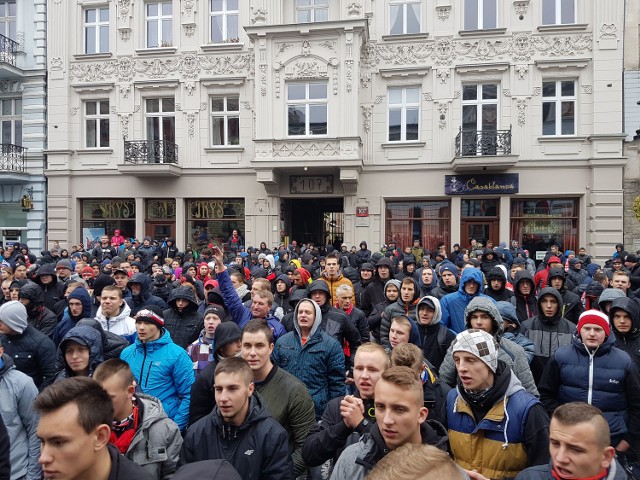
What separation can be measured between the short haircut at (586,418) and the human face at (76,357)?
11.3ft

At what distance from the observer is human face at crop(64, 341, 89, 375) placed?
148 inches

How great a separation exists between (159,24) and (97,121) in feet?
15.9

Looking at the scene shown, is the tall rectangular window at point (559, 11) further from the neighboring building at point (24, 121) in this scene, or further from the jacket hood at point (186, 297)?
the neighboring building at point (24, 121)

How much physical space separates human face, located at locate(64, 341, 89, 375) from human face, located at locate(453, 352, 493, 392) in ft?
9.70

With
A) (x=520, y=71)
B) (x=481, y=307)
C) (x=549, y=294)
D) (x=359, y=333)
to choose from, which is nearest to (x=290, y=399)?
(x=481, y=307)

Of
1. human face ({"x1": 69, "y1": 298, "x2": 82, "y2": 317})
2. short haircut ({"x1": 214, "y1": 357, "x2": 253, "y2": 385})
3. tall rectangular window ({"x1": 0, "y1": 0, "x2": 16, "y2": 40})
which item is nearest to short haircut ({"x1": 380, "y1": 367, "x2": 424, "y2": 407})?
short haircut ({"x1": 214, "y1": 357, "x2": 253, "y2": 385})

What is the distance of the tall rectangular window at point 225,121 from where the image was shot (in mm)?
18906

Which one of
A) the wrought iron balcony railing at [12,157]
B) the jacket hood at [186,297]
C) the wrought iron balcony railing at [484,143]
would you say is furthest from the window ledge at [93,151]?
the jacket hood at [186,297]

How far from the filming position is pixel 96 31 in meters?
19.6

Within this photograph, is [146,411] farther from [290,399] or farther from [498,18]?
[498,18]

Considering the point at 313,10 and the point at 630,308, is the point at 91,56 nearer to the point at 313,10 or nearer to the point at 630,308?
the point at 313,10

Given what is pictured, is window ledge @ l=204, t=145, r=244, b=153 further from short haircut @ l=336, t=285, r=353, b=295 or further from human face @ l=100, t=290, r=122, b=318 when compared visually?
human face @ l=100, t=290, r=122, b=318

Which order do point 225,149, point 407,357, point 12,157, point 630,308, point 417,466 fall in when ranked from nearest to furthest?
point 417,466
point 407,357
point 630,308
point 225,149
point 12,157

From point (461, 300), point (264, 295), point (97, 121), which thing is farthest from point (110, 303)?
point (97, 121)
